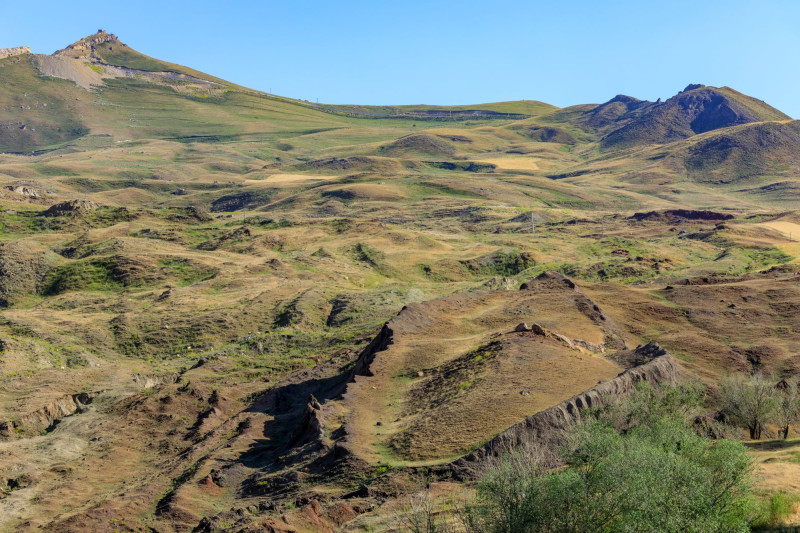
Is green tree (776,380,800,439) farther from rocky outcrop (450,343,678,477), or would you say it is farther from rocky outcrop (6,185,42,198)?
rocky outcrop (6,185,42,198)

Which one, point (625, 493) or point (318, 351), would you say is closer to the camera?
point (625, 493)

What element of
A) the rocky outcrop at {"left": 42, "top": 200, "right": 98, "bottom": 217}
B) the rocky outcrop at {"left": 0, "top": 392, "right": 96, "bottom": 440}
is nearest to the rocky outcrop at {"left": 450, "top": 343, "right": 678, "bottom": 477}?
the rocky outcrop at {"left": 0, "top": 392, "right": 96, "bottom": 440}

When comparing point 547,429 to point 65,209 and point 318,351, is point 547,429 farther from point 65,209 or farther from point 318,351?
point 65,209

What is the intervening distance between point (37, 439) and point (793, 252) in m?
90.9

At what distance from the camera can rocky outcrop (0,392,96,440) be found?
145 feet

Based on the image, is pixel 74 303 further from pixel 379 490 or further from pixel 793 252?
pixel 793 252

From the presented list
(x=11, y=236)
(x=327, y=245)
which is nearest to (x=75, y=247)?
(x=11, y=236)

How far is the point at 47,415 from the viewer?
1868 inches

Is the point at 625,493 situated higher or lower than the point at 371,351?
higher

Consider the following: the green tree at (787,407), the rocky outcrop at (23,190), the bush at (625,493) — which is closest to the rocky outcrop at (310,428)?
the bush at (625,493)

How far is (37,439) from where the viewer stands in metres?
44.0

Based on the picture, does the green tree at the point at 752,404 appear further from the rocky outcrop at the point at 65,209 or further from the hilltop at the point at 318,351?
the rocky outcrop at the point at 65,209

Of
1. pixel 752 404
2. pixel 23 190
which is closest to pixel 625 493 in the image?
pixel 752 404

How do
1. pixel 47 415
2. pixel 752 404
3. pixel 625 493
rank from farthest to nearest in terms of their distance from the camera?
1. pixel 47 415
2. pixel 752 404
3. pixel 625 493
